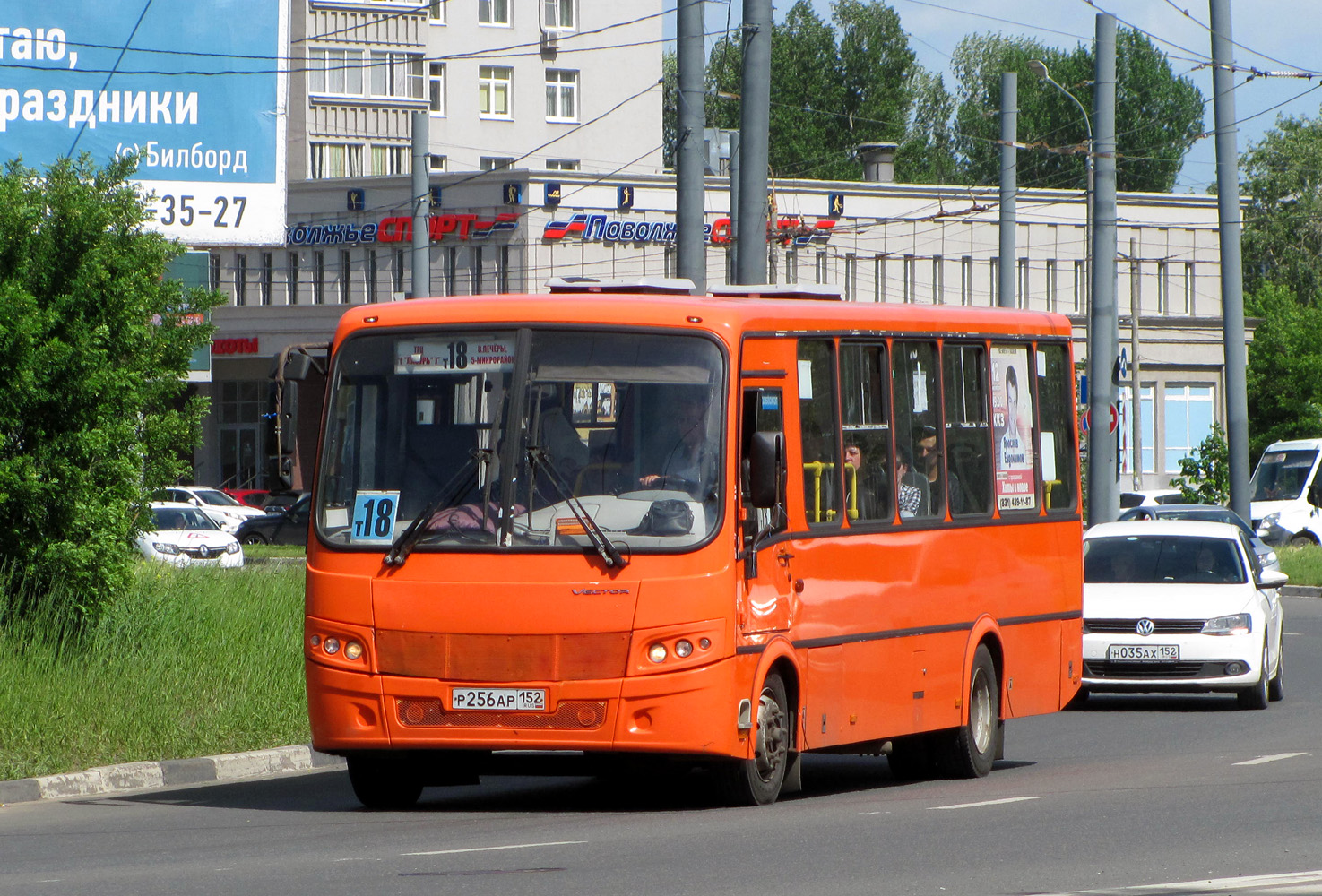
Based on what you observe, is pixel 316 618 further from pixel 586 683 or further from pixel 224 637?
pixel 224 637

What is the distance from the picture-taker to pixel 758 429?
11055mm

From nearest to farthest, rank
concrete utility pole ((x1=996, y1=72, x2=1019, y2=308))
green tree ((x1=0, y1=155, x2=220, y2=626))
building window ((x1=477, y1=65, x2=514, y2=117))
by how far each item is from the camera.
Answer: green tree ((x1=0, y1=155, x2=220, y2=626)), concrete utility pole ((x1=996, y1=72, x2=1019, y2=308)), building window ((x1=477, y1=65, x2=514, y2=117))

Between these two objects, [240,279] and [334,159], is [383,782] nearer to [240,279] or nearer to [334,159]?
[240,279]

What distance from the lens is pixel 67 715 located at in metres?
12.7

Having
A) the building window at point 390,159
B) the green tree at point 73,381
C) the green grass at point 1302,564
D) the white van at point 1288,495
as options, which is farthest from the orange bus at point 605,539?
the building window at point 390,159

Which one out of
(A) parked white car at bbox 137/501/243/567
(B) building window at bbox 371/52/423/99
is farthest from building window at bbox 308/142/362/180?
(A) parked white car at bbox 137/501/243/567

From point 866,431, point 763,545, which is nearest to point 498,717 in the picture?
point 763,545

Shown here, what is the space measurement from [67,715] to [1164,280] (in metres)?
60.1

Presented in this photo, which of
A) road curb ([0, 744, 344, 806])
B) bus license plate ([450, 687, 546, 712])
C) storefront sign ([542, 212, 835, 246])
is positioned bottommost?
road curb ([0, 744, 344, 806])

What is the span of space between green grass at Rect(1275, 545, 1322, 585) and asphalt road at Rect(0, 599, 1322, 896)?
23.1 meters

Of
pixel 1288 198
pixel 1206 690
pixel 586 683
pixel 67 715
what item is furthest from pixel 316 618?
pixel 1288 198

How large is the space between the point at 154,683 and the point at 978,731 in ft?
17.0

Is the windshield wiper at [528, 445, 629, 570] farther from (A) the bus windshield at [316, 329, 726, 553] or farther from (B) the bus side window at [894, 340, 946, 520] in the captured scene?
(B) the bus side window at [894, 340, 946, 520]

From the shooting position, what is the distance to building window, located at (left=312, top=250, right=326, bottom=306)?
2429 inches
